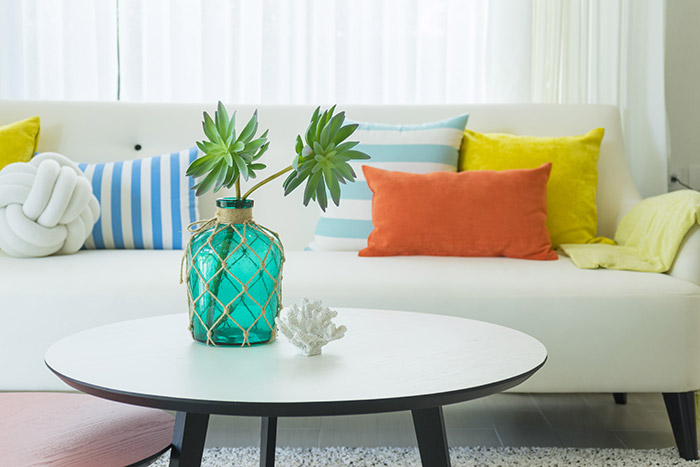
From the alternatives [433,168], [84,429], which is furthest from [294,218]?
[84,429]

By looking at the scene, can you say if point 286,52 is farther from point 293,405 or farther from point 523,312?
point 293,405

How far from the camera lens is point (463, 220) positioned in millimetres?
2051

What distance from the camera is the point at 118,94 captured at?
3.02 metres

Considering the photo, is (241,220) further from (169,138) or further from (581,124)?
(581,124)

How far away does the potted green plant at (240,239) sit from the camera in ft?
3.64

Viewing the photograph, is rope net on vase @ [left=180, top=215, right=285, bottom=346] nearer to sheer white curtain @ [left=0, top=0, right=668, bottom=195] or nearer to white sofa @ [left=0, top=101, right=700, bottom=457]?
white sofa @ [left=0, top=101, right=700, bottom=457]

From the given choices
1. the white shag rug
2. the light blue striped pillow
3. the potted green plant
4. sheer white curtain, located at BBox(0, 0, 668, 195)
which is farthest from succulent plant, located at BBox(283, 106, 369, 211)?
sheer white curtain, located at BBox(0, 0, 668, 195)

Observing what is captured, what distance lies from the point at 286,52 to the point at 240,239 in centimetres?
198

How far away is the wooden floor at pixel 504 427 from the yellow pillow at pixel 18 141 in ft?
3.29

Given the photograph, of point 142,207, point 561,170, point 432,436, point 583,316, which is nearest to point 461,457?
point 583,316

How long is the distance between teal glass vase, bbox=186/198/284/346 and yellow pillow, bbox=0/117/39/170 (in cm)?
139

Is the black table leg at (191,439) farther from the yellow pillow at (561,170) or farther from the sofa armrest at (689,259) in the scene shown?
the yellow pillow at (561,170)

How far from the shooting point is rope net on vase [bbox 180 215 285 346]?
1113mm

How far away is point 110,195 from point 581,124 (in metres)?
1.51
